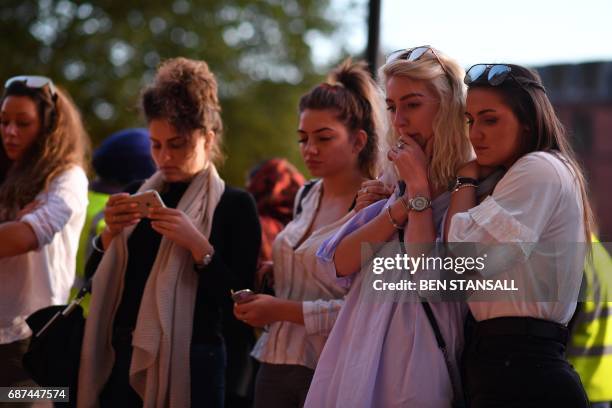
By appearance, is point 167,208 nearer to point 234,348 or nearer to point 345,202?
point 345,202

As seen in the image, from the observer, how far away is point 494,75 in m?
2.72

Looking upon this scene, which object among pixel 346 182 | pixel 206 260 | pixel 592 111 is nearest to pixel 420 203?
pixel 346 182

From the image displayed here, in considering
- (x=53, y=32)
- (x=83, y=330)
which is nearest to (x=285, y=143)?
(x=53, y=32)

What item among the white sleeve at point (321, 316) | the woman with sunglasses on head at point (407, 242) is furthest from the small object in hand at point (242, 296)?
the woman with sunglasses on head at point (407, 242)

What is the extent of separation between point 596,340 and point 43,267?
8.07 feet

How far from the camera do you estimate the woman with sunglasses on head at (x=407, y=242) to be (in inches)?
105

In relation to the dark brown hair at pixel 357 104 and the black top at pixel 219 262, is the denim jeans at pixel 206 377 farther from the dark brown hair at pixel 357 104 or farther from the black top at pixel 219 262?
the dark brown hair at pixel 357 104

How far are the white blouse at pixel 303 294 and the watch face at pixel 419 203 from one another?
59cm

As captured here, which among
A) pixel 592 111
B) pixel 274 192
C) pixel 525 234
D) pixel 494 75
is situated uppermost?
pixel 494 75

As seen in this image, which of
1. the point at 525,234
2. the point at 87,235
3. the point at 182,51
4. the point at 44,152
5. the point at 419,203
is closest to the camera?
the point at 525,234

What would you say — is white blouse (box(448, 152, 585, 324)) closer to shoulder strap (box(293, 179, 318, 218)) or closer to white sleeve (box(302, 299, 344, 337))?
white sleeve (box(302, 299, 344, 337))

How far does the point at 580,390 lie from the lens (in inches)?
97.3

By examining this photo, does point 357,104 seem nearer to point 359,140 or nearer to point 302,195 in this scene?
point 359,140

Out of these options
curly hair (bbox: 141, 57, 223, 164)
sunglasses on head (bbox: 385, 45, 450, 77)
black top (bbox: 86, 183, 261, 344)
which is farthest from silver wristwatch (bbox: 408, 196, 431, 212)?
curly hair (bbox: 141, 57, 223, 164)
